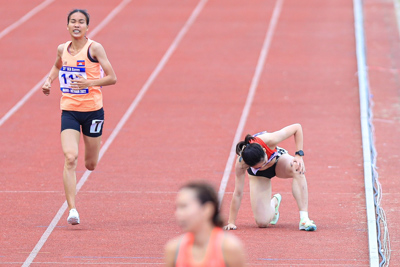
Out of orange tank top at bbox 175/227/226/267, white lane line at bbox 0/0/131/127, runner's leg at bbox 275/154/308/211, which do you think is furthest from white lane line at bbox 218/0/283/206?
orange tank top at bbox 175/227/226/267

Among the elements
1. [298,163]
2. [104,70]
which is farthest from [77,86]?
[298,163]

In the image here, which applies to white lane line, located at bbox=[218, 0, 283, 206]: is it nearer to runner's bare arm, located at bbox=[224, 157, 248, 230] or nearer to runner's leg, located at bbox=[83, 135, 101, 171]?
runner's bare arm, located at bbox=[224, 157, 248, 230]

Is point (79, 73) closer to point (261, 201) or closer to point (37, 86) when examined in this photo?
point (261, 201)

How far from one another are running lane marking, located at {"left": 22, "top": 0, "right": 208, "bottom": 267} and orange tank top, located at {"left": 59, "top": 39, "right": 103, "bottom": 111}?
117 centimetres

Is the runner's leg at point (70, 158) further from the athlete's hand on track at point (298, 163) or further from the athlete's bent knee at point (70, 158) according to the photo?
the athlete's hand on track at point (298, 163)

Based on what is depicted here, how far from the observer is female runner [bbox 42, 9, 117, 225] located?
7.04 m

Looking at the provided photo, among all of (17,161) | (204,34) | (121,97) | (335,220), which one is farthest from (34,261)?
(204,34)

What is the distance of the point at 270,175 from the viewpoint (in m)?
7.32

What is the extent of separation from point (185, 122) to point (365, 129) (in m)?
2.68

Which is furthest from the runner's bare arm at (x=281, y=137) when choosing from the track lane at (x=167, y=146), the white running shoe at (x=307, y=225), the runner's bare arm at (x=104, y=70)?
the runner's bare arm at (x=104, y=70)

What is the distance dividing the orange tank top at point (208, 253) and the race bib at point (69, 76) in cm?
404

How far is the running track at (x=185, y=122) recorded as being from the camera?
693cm

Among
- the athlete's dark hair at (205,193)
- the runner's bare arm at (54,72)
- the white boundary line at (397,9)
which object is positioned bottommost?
the white boundary line at (397,9)

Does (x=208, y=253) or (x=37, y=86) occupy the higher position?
(x=208, y=253)
